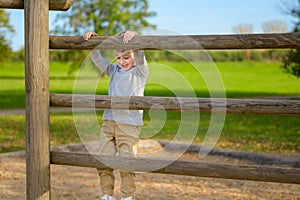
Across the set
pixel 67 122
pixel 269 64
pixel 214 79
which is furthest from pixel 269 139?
pixel 269 64

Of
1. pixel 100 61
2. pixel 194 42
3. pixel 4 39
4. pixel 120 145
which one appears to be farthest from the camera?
pixel 4 39

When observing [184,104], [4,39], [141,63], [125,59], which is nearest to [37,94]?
[125,59]

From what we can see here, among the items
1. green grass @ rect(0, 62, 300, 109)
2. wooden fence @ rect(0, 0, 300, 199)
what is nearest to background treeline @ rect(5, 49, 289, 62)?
green grass @ rect(0, 62, 300, 109)

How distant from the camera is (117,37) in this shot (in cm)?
401

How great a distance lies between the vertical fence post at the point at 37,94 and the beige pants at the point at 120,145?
48 cm

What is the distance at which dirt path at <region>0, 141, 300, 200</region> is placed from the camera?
588 centimetres

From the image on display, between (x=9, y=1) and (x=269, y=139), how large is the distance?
7.01 m

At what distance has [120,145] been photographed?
4.36 m

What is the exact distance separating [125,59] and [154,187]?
246cm

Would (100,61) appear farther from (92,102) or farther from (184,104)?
(184,104)

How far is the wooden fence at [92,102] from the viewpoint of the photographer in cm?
370

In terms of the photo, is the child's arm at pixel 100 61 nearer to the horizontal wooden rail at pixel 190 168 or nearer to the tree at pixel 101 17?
the horizontal wooden rail at pixel 190 168

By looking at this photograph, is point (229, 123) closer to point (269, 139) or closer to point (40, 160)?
point (269, 139)

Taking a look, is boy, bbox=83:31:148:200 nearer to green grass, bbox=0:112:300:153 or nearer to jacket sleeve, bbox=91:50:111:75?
jacket sleeve, bbox=91:50:111:75
